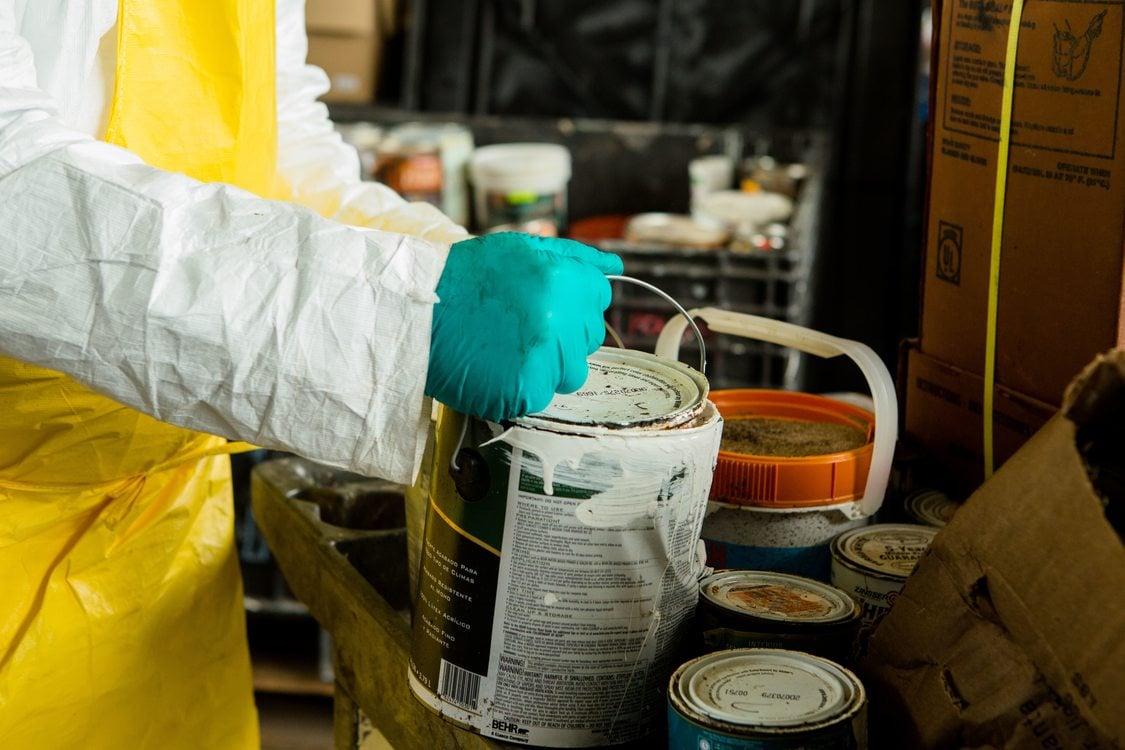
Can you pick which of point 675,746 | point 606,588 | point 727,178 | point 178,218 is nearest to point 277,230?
point 178,218

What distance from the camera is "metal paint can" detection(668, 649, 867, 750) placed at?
699 mm

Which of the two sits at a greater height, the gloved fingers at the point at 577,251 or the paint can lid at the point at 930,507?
the gloved fingers at the point at 577,251

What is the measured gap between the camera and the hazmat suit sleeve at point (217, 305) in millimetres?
826

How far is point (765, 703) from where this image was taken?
2.42ft

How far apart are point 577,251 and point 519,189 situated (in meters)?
1.84

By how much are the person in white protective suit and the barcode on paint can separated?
0.50 feet

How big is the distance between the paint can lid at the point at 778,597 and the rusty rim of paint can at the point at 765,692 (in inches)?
2.7

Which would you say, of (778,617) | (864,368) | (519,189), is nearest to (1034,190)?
(864,368)

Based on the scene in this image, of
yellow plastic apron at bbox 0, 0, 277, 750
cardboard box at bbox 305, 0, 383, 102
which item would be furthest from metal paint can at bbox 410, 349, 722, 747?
cardboard box at bbox 305, 0, 383, 102

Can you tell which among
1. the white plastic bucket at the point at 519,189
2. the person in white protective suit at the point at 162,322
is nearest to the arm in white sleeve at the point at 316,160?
the person in white protective suit at the point at 162,322

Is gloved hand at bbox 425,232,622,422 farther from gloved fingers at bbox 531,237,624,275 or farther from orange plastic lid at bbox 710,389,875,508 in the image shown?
orange plastic lid at bbox 710,389,875,508

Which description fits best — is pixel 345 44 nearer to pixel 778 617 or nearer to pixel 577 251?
pixel 577 251

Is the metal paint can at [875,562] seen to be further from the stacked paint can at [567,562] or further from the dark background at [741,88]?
the dark background at [741,88]

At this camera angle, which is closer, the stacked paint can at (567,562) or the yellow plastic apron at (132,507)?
the stacked paint can at (567,562)
